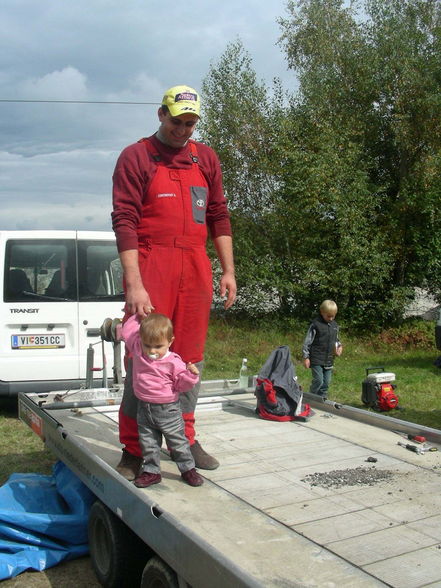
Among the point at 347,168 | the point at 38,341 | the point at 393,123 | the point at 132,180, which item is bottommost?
the point at 38,341

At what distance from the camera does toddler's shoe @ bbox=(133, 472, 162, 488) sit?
3333 millimetres

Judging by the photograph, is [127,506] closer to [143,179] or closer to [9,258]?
[143,179]

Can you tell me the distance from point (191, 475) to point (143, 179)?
1.61 metres

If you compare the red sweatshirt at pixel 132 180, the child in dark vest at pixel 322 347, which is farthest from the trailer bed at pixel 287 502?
the child in dark vest at pixel 322 347

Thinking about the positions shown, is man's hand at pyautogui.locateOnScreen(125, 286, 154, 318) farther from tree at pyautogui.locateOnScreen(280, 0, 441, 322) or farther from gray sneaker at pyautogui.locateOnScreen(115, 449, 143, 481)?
tree at pyautogui.locateOnScreen(280, 0, 441, 322)

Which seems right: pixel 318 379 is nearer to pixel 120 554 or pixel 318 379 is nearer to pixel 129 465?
pixel 129 465

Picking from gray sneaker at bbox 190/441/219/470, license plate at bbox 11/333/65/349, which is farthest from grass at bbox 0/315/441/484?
gray sneaker at bbox 190/441/219/470

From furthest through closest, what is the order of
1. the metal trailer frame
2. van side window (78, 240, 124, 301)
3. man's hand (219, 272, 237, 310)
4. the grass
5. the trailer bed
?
van side window (78, 240, 124, 301), the grass, man's hand (219, 272, 237, 310), the trailer bed, the metal trailer frame

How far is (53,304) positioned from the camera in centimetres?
738

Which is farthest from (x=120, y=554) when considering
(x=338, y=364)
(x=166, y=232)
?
(x=338, y=364)

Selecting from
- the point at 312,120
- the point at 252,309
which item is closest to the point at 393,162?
the point at 312,120

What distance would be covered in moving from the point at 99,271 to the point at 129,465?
434cm

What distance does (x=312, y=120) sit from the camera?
16406mm

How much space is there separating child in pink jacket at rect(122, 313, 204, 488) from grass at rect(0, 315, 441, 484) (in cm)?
238
